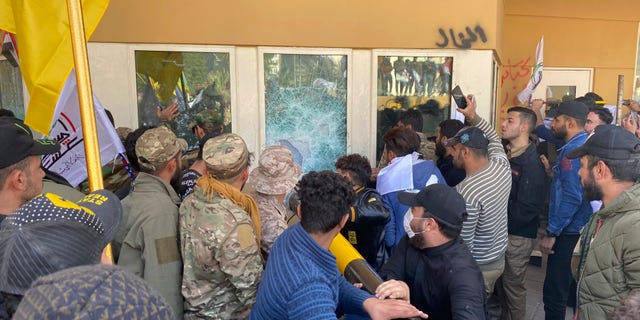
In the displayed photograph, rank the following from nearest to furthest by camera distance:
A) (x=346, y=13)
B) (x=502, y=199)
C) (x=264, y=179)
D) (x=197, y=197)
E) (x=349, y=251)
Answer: (x=197, y=197)
(x=349, y=251)
(x=264, y=179)
(x=502, y=199)
(x=346, y=13)

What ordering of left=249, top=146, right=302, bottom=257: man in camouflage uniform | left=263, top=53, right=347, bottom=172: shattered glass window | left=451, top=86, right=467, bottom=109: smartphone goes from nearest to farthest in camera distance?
1. left=249, top=146, right=302, bottom=257: man in camouflage uniform
2. left=451, top=86, right=467, bottom=109: smartphone
3. left=263, top=53, right=347, bottom=172: shattered glass window

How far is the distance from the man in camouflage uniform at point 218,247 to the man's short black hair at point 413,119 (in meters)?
3.25

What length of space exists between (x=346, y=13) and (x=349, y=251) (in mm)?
3663

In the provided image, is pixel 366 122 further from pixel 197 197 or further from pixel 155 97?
pixel 197 197

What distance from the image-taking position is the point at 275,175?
2.83 metres

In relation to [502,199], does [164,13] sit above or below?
above

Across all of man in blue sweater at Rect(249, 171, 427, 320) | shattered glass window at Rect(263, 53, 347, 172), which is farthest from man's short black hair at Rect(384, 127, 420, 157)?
man in blue sweater at Rect(249, 171, 427, 320)

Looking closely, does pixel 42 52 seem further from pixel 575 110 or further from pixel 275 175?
pixel 575 110

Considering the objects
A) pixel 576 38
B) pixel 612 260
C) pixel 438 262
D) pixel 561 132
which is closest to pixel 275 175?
pixel 438 262

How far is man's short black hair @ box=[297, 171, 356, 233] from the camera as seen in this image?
6.50 feet

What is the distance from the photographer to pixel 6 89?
5281 millimetres

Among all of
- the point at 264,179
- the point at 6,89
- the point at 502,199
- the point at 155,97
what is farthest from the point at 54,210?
the point at 6,89

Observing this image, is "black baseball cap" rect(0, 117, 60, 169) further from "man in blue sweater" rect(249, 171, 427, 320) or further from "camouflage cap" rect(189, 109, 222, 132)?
"camouflage cap" rect(189, 109, 222, 132)

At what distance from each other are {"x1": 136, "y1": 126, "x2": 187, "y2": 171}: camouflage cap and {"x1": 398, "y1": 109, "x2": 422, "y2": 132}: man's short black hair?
3.28 metres
